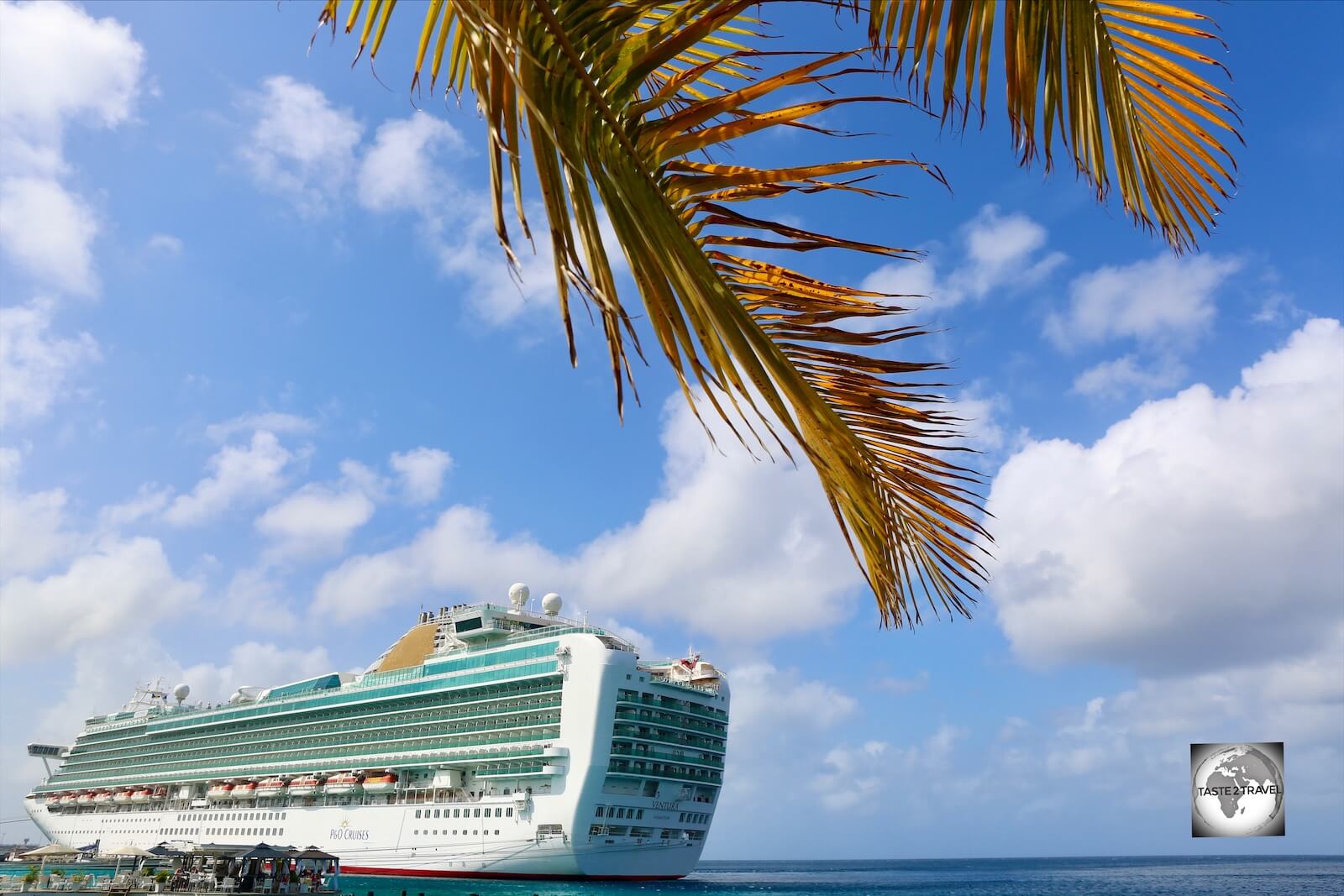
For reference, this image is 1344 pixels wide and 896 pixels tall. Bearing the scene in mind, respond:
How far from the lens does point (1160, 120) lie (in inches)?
91.4

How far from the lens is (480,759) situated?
1758 inches

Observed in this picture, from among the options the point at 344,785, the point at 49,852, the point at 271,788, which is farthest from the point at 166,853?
the point at 271,788

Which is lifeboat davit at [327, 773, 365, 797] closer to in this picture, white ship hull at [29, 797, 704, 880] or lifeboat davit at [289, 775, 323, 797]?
white ship hull at [29, 797, 704, 880]

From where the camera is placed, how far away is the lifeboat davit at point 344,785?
49.5 m

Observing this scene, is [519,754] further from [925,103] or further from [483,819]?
[925,103]

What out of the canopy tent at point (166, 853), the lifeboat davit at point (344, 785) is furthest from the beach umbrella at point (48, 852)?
the lifeboat davit at point (344, 785)

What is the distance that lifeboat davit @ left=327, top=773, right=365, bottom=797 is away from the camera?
49500 mm

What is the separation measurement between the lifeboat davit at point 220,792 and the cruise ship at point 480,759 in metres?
0.36

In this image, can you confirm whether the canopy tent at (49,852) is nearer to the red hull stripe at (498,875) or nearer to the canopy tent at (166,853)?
the canopy tent at (166,853)

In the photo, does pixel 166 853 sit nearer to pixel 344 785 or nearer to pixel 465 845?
pixel 344 785

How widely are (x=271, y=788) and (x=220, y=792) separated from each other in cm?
645

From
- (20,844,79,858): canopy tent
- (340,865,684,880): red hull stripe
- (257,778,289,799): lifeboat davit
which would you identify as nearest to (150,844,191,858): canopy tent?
(20,844,79,858): canopy tent

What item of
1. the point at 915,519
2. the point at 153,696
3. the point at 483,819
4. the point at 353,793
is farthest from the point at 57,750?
the point at 915,519

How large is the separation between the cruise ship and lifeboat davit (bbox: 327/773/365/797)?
91 mm
